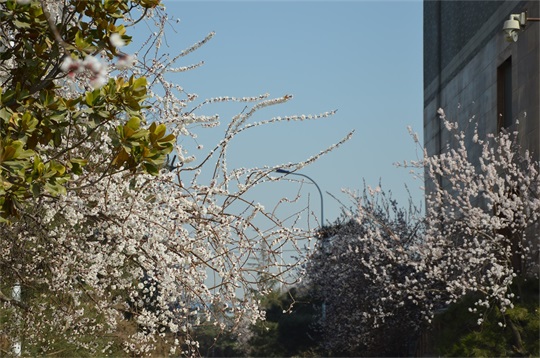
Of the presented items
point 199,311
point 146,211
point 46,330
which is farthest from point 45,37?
point 46,330

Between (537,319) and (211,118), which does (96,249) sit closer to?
(211,118)

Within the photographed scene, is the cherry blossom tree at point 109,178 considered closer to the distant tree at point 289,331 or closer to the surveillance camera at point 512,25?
the surveillance camera at point 512,25

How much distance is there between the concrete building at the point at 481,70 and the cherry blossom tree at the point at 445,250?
67 centimetres

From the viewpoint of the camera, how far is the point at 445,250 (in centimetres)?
2453

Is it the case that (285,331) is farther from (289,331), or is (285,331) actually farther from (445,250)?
(445,250)

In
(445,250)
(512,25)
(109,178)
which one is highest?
(512,25)

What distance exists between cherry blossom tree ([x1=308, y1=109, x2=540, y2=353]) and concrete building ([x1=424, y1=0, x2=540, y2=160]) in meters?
0.67

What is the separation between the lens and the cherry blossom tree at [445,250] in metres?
21.0

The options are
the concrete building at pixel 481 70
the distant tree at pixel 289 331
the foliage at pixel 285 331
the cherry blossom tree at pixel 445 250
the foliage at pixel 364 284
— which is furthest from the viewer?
the distant tree at pixel 289 331

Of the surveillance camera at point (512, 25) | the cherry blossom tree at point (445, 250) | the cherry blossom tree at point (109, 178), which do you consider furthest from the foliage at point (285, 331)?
the cherry blossom tree at point (109, 178)

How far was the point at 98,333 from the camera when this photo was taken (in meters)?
14.8

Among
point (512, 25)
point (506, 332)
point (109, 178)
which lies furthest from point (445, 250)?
point (109, 178)

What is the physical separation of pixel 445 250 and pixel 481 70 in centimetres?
723

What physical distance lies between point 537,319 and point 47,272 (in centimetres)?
1150
